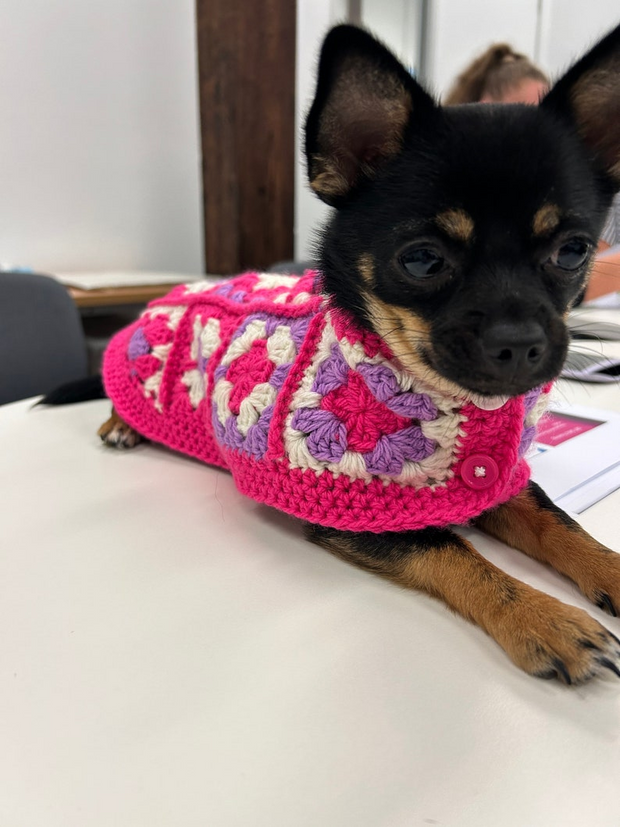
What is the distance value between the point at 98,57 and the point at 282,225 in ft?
3.51

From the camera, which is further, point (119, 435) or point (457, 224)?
point (119, 435)

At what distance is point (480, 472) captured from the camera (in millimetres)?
731

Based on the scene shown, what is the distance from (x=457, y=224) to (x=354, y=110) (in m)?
0.20

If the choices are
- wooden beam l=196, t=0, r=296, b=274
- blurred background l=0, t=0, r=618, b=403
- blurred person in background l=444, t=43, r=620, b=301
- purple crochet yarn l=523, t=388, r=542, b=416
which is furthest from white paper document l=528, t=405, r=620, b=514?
wooden beam l=196, t=0, r=296, b=274

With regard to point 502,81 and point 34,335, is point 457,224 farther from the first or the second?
point 502,81

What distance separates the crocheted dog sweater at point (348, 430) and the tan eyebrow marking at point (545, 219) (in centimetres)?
21

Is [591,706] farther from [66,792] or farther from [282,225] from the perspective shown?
[282,225]

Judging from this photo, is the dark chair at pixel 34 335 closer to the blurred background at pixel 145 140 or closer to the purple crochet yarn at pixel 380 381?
the blurred background at pixel 145 140

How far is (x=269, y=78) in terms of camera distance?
2.51 meters

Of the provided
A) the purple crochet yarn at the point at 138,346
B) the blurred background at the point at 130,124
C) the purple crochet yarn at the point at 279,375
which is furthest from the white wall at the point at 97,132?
the purple crochet yarn at the point at 279,375

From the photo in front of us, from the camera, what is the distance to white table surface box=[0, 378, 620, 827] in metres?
0.44

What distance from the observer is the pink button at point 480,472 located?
73 centimetres

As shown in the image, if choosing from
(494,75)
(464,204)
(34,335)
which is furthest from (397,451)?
(494,75)

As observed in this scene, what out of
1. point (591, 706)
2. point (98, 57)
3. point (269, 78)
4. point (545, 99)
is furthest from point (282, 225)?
point (591, 706)
